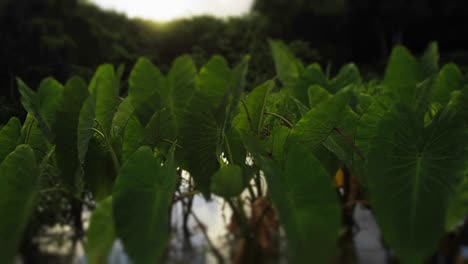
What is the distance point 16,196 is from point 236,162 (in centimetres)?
32

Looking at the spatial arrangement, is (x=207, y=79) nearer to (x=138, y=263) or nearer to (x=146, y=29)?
(x=138, y=263)

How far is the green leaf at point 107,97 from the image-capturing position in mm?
852

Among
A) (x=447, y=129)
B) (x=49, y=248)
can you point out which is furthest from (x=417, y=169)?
(x=49, y=248)

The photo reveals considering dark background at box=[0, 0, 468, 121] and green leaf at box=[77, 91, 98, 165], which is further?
dark background at box=[0, 0, 468, 121]

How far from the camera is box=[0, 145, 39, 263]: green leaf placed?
52cm

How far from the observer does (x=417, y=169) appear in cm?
57

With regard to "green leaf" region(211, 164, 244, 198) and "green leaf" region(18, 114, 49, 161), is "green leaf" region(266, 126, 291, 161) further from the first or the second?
"green leaf" region(18, 114, 49, 161)

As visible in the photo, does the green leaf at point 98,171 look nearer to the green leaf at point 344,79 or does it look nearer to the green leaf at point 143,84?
the green leaf at point 143,84

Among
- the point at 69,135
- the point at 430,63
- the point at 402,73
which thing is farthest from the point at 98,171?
the point at 430,63

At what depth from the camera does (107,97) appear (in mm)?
887

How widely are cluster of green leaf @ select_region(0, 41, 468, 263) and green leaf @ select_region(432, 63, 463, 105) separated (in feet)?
1.44

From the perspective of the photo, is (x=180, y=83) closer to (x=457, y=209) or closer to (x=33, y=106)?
(x=33, y=106)

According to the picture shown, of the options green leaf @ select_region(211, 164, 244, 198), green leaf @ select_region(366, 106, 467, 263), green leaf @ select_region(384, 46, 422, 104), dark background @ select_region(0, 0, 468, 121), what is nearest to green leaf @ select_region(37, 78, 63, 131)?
green leaf @ select_region(211, 164, 244, 198)

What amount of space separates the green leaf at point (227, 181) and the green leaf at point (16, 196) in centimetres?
22
